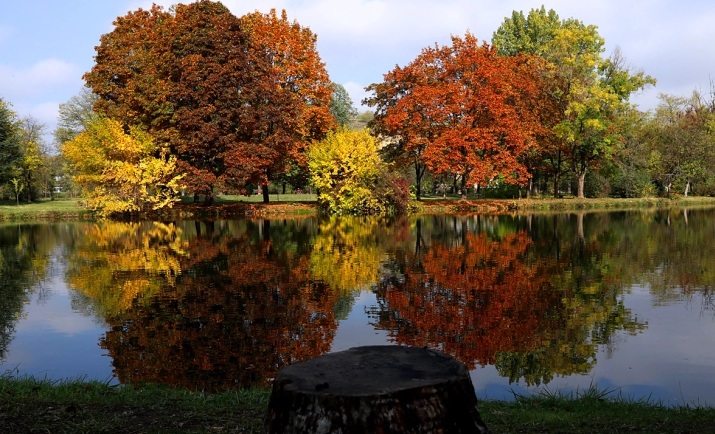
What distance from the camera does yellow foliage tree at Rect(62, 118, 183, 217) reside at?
134ft

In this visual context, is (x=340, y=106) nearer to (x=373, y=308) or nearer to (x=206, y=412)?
(x=373, y=308)

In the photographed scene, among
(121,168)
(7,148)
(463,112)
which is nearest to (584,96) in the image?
(463,112)

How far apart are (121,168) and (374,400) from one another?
4090 centimetres

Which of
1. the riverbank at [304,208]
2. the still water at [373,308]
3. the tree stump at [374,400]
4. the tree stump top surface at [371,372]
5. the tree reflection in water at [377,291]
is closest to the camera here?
the tree stump at [374,400]

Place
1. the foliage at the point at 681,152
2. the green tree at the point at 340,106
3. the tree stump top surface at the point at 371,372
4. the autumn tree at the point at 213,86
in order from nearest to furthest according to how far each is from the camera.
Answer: the tree stump top surface at the point at 371,372, the autumn tree at the point at 213,86, the foliage at the point at 681,152, the green tree at the point at 340,106

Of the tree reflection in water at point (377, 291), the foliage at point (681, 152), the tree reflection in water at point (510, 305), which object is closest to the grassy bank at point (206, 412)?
the tree reflection in water at point (377, 291)

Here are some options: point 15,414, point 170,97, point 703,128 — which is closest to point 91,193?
point 170,97

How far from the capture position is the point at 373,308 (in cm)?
1396

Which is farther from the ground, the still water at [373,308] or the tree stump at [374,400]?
the tree stump at [374,400]

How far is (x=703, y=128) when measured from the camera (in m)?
62.6

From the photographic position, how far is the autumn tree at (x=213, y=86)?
134ft

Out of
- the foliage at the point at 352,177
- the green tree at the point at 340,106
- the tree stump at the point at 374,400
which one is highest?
the green tree at the point at 340,106

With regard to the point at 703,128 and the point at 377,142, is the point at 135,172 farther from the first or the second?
the point at 703,128

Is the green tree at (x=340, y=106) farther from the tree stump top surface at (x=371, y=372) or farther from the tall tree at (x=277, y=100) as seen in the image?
the tree stump top surface at (x=371, y=372)
